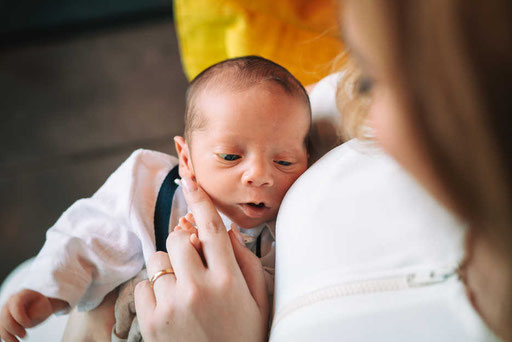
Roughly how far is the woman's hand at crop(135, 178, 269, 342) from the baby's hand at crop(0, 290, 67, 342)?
9.2 inches

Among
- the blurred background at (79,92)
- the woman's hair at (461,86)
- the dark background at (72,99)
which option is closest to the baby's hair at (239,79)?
the blurred background at (79,92)

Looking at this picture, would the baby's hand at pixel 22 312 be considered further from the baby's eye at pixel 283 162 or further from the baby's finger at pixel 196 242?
the baby's eye at pixel 283 162

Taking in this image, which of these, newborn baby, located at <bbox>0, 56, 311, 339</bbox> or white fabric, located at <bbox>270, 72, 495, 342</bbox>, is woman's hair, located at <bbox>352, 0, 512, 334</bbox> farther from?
newborn baby, located at <bbox>0, 56, 311, 339</bbox>

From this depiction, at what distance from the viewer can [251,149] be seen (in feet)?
2.52

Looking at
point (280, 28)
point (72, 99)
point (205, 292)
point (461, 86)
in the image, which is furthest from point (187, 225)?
point (72, 99)

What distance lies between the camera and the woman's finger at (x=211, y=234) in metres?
0.61

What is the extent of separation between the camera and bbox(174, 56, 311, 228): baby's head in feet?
2.51

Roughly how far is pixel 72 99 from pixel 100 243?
4.84 feet

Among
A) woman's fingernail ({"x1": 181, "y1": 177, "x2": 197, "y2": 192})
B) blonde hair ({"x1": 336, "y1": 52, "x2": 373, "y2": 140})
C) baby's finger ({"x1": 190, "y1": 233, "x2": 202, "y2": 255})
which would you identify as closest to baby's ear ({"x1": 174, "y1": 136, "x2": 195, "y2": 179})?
woman's fingernail ({"x1": 181, "y1": 177, "x2": 197, "y2": 192})

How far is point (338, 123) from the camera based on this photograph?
0.80 metres

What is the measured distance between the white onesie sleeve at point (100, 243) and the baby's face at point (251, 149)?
6.4 inches

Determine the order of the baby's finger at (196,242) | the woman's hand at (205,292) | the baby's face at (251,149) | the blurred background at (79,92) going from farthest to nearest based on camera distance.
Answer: the blurred background at (79,92) < the baby's face at (251,149) < the baby's finger at (196,242) < the woman's hand at (205,292)

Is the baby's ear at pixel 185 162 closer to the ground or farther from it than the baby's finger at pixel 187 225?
farther from it

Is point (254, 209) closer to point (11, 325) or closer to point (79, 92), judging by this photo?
point (11, 325)
